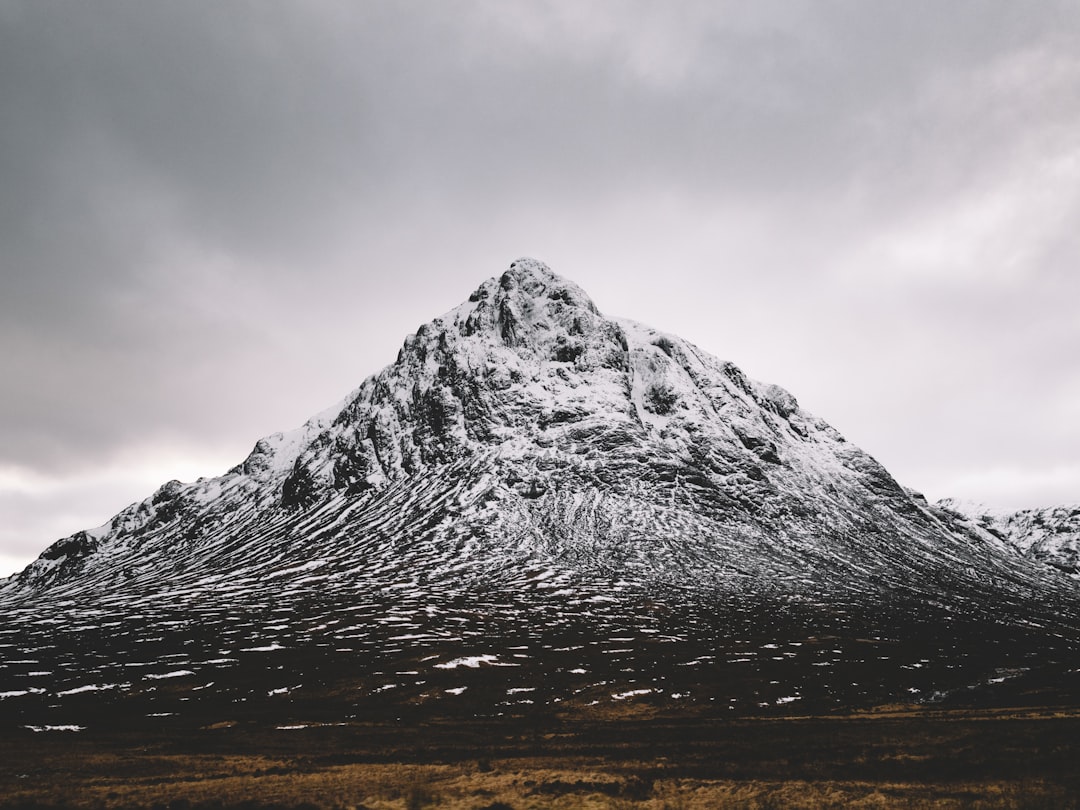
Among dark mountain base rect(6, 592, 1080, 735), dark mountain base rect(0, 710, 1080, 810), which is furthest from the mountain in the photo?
dark mountain base rect(0, 710, 1080, 810)

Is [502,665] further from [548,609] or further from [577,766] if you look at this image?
[548,609]

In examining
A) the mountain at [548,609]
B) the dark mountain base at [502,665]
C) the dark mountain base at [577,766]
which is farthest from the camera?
the mountain at [548,609]

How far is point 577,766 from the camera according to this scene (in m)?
21.0

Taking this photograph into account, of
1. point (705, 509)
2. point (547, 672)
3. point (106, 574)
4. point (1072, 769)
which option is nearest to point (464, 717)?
point (547, 672)

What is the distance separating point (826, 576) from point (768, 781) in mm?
125207

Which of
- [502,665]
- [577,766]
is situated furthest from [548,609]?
[577,766]

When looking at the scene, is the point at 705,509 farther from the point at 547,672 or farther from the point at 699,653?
the point at 547,672

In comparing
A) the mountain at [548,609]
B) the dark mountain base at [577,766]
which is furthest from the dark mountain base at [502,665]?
the dark mountain base at [577,766]

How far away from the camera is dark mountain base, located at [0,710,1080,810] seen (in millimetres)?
17266

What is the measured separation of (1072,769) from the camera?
60.0ft

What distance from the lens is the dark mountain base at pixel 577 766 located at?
1727 cm

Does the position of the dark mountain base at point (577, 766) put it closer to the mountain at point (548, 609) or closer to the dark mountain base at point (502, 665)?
the dark mountain base at point (502, 665)

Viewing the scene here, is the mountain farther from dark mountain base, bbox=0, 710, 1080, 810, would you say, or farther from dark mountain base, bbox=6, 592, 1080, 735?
dark mountain base, bbox=0, 710, 1080, 810

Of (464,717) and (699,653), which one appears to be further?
(699,653)
